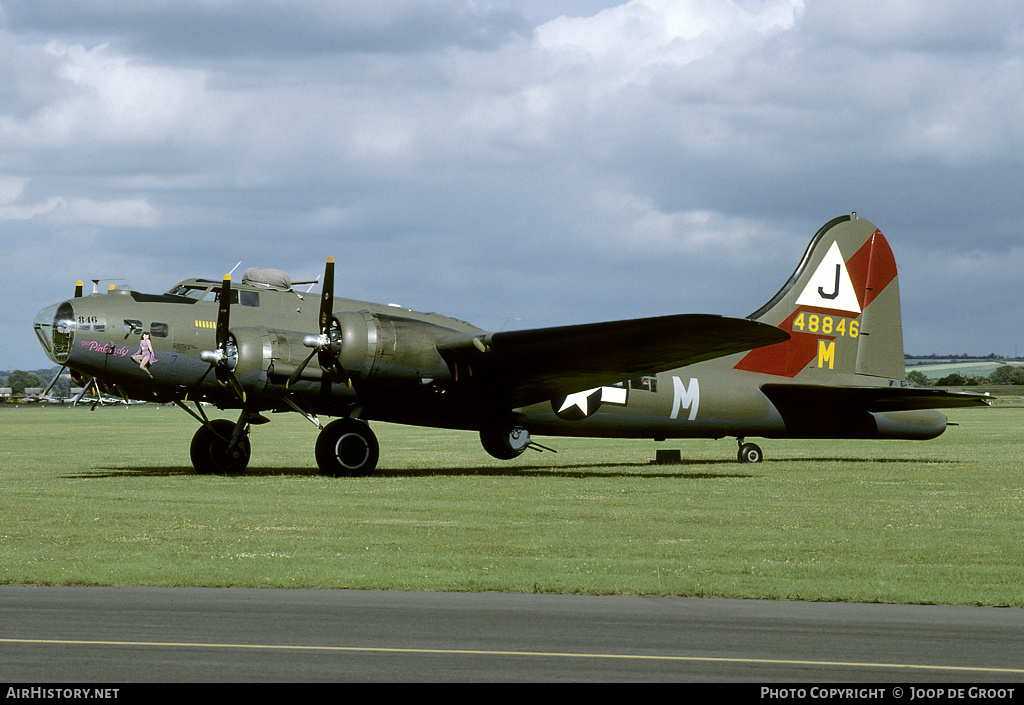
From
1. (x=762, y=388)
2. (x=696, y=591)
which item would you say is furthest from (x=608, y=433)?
(x=696, y=591)

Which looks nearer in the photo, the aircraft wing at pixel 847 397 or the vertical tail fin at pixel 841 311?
the aircraft wing at pixel 847 397

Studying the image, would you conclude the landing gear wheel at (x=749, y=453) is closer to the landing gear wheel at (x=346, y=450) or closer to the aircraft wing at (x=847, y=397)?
the aircraft wing at (x=847, y=397)

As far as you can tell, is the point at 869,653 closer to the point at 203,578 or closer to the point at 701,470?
the point at 203,578

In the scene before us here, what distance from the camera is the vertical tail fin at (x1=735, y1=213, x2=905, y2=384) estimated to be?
104 feet

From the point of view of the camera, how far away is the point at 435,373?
24.3 metres

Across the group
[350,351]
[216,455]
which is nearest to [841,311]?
[350,351]

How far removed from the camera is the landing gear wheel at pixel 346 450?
79.9ft

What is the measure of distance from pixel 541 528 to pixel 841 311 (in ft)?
60.6

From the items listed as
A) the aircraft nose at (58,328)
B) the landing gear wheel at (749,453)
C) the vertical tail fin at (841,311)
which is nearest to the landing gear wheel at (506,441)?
the landing gear wheel at (749,453)

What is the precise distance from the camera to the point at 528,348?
2419cm

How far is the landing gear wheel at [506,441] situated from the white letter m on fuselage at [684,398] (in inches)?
162

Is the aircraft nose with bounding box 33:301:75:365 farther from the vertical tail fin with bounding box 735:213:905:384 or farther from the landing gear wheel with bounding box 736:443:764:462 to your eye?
the vertical tail fin with bounding box 735:213:905:384

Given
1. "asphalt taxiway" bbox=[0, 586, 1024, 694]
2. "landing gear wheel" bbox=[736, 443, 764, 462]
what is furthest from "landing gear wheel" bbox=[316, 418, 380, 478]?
"asphalt taxiway" bbox=[0, 586, 1024, 694]

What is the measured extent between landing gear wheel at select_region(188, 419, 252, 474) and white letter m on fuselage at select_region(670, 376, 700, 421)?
1081cm
